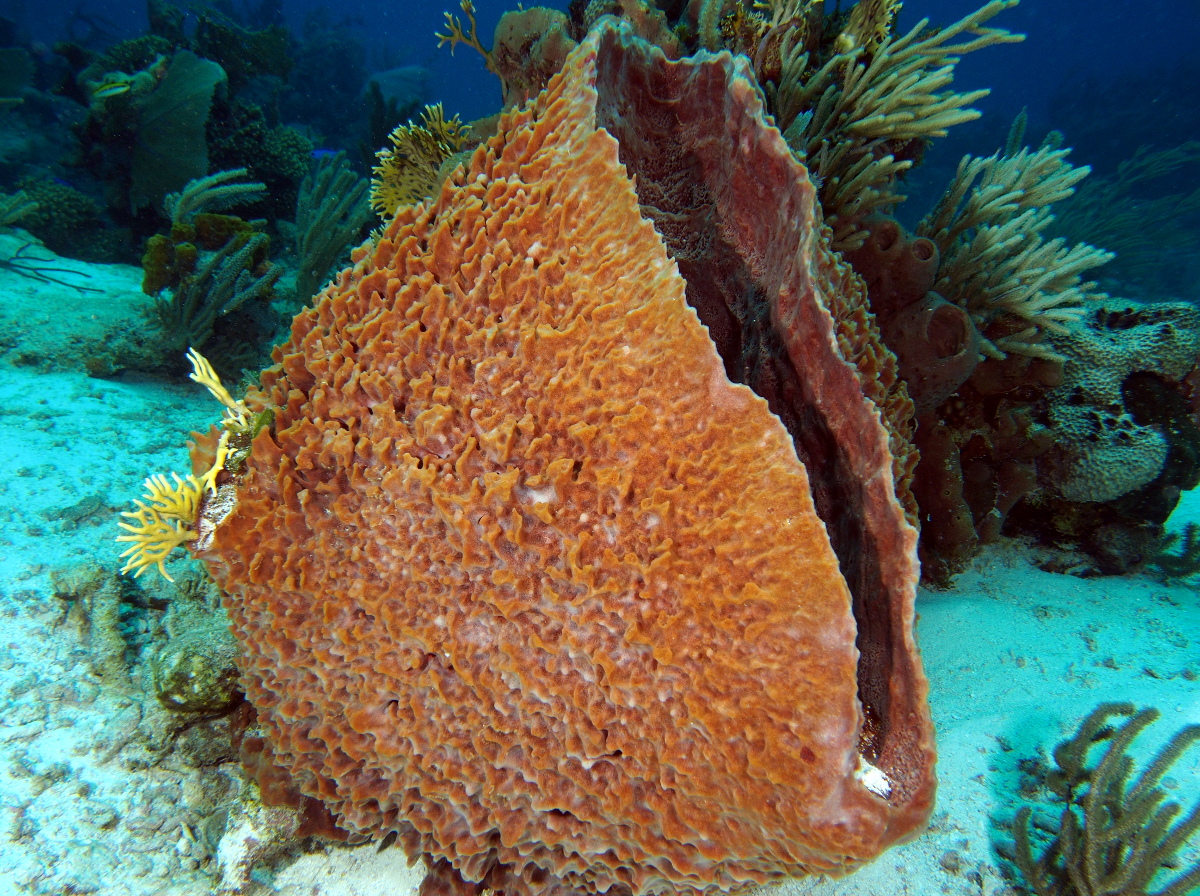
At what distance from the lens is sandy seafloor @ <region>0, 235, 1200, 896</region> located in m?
2.05

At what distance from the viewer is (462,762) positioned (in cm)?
175

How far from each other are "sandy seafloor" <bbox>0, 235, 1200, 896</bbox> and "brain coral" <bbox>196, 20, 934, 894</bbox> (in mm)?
681

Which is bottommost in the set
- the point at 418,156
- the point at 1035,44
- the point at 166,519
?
the point at 166,519

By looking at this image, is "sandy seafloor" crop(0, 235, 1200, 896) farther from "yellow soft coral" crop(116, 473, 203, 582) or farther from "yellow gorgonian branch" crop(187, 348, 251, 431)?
"yellow gorgonian branch" crop(187, 348, 251, 431)

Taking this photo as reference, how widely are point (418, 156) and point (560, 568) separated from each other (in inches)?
103

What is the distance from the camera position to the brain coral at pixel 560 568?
1.43 m

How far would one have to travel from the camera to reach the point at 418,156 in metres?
3.03

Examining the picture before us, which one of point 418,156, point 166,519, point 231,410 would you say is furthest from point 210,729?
point 418,156

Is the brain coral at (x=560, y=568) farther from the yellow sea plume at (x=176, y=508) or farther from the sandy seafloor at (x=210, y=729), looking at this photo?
the sandy seafloor at (x=210, y=729)

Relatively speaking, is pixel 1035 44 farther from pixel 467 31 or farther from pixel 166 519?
pixel 166 519

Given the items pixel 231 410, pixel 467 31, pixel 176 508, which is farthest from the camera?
pixel 467 31

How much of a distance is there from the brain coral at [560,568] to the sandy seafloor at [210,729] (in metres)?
0.68

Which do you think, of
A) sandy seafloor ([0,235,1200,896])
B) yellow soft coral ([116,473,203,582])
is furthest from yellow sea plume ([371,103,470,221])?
sandy seafloor ([0,235,1200,896])

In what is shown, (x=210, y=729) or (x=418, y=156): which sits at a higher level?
(x=418, y=156)
